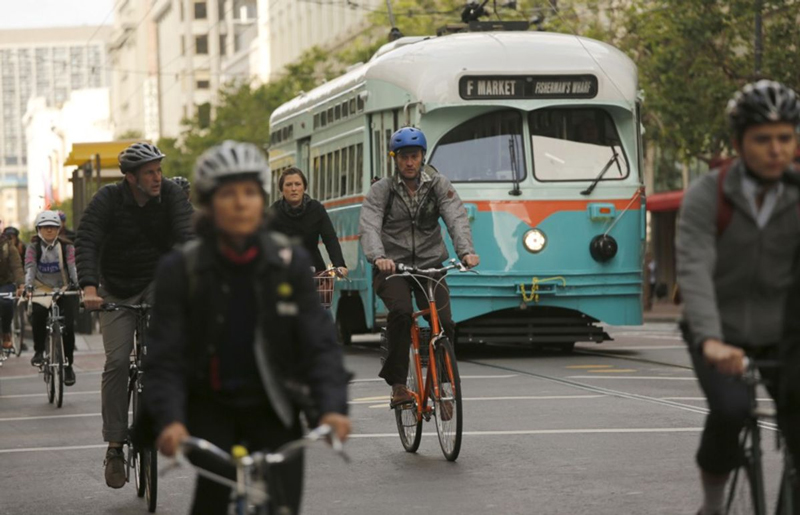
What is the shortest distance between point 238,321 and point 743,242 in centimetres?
166

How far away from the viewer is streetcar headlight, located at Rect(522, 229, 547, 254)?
59.8 feet

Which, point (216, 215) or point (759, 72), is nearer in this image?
point (216, 215)

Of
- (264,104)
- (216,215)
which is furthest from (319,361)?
(264,104)

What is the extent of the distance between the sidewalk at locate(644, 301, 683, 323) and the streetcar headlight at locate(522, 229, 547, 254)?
15.0 meters

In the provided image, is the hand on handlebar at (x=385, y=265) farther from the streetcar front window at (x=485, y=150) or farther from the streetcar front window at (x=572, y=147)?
the streetcar front window at (x=572, y=147)

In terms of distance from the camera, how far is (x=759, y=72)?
91.9 feet

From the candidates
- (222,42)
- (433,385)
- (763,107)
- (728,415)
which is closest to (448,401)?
(433,385)

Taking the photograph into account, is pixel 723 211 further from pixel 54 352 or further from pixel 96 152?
pixel 96 152

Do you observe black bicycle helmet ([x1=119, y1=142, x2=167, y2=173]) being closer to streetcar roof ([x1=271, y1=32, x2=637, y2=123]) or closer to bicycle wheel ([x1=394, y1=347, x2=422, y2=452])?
bicycle wheel ([x1=394, y1=347, x2=422, y2=452])

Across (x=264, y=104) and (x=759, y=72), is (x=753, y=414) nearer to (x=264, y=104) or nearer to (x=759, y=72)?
(x=759, y=72)

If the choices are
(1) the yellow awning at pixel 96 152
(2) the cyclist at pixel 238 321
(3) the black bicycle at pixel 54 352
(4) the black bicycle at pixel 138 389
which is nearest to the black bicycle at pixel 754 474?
(2) the cyclist at pixel 238 321

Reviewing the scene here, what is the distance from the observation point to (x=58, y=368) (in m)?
15.7

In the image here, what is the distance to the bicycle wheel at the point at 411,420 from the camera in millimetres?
10578

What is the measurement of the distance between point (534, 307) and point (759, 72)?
35.4ft
